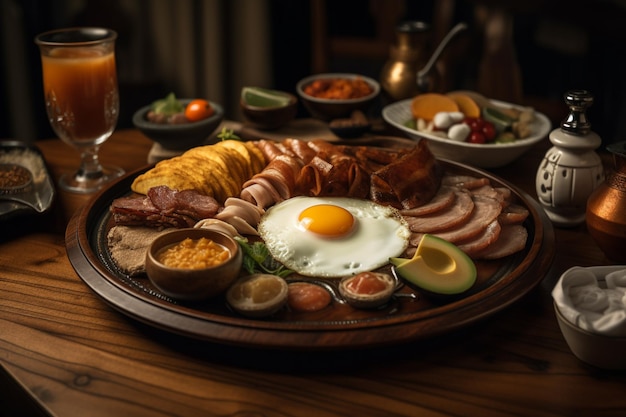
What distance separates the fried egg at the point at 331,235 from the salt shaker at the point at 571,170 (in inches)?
24.7

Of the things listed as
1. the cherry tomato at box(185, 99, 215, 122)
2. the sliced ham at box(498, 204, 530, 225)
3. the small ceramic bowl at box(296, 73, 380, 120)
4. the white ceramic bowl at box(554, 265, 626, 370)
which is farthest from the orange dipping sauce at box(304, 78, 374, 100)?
the white ceramic bowl at box(554, 265, 626, 370)

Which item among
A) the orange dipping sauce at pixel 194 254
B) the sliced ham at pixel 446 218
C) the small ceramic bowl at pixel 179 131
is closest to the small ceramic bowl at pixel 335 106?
the small ceramic bowl at pixel 179 131

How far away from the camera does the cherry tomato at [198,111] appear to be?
3.31 m

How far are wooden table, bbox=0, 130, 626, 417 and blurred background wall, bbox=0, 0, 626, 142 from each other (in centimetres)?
273

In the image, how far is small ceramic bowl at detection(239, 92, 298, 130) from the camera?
3.40m

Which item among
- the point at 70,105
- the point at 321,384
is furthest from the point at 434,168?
the point at 70,105

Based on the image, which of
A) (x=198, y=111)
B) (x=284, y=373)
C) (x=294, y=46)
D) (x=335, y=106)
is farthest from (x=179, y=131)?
(x=294, y=46)

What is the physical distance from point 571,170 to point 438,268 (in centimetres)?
86

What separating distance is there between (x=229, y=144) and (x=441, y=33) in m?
2.45

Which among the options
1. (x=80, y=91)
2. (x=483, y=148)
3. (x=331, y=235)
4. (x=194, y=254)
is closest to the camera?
(x=194, y=254)

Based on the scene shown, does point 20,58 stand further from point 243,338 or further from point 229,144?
point 243,338

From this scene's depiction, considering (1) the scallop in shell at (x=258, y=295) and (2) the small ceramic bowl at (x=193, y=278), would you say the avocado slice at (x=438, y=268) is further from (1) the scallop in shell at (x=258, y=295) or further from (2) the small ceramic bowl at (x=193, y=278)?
(2) the small ceramic bowl at (x=193, y=278)

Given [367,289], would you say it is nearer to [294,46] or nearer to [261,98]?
[261,98]

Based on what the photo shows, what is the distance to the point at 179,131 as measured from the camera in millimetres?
3186
